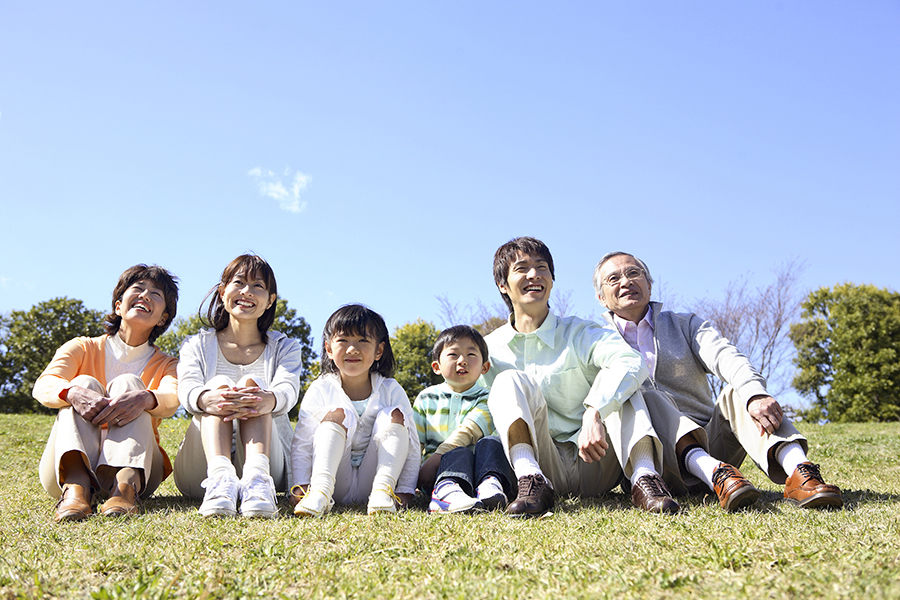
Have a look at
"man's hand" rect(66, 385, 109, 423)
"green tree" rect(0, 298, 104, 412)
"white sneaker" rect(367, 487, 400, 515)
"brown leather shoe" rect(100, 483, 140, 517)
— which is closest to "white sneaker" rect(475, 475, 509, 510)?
"white sneaker" rect(367, 487, 400, 515)

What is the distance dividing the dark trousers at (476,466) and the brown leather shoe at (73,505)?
5.74 feet

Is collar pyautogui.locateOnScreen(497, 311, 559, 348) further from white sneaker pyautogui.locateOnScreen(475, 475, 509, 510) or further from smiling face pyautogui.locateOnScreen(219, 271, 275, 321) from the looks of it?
smiling face pyautogui.locateOnScreen(219, 271, 275, 321)

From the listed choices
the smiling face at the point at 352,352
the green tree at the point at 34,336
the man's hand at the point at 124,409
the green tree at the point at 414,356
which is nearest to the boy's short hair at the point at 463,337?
the smiling face at the point at 352,352

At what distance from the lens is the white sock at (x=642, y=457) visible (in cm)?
325

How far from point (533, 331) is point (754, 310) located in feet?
61.6

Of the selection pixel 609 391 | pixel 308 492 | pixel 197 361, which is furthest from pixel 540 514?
pixel 197 361

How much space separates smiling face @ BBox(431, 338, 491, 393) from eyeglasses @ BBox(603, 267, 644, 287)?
1.01 m

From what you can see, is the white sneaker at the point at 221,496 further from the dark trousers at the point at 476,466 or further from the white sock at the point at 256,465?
the dark trousers at the point at 476,466

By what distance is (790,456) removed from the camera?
326cm

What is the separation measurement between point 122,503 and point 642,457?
2.68m

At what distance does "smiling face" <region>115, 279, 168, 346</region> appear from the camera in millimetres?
3814

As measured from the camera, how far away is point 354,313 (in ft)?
12.7

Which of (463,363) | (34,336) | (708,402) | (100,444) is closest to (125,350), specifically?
(100,444)

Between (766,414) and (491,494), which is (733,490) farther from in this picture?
(491,494)
